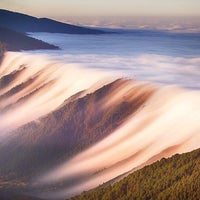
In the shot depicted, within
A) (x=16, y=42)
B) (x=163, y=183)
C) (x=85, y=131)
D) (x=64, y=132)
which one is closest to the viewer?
(x=163, y=183)

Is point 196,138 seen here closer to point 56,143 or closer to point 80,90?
point 56,143

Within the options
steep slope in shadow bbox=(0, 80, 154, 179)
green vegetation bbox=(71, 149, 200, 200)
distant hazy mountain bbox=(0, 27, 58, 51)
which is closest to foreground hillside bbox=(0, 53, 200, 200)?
steep slope in shadow bbox=(0, 80, 154, 179)

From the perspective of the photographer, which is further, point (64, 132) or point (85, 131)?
point (64, 132)

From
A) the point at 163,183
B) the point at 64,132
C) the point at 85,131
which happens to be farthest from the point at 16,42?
the point at 163,183

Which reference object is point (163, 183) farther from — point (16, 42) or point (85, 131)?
point (16, 42)

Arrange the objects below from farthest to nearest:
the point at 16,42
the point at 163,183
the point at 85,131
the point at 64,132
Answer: the point at 16,42, the point at 64,132, the point at 85,131, the point at 163,183

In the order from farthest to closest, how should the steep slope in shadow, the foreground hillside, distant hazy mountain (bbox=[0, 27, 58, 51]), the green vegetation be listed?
distant hazy mountain (bbox=[0, 27, 58, 51])
the steep slope in shadow
the foreground hillside
the green vegetation

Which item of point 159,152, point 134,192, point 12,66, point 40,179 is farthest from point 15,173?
point 12,66

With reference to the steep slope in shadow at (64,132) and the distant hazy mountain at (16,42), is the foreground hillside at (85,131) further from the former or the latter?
the distant hazy mountain at (16,42)

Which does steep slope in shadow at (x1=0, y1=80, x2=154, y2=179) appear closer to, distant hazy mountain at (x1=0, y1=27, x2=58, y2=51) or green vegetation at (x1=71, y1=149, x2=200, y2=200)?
green vegetation at (x1=71, y1=149, x2=200, y2=200)
